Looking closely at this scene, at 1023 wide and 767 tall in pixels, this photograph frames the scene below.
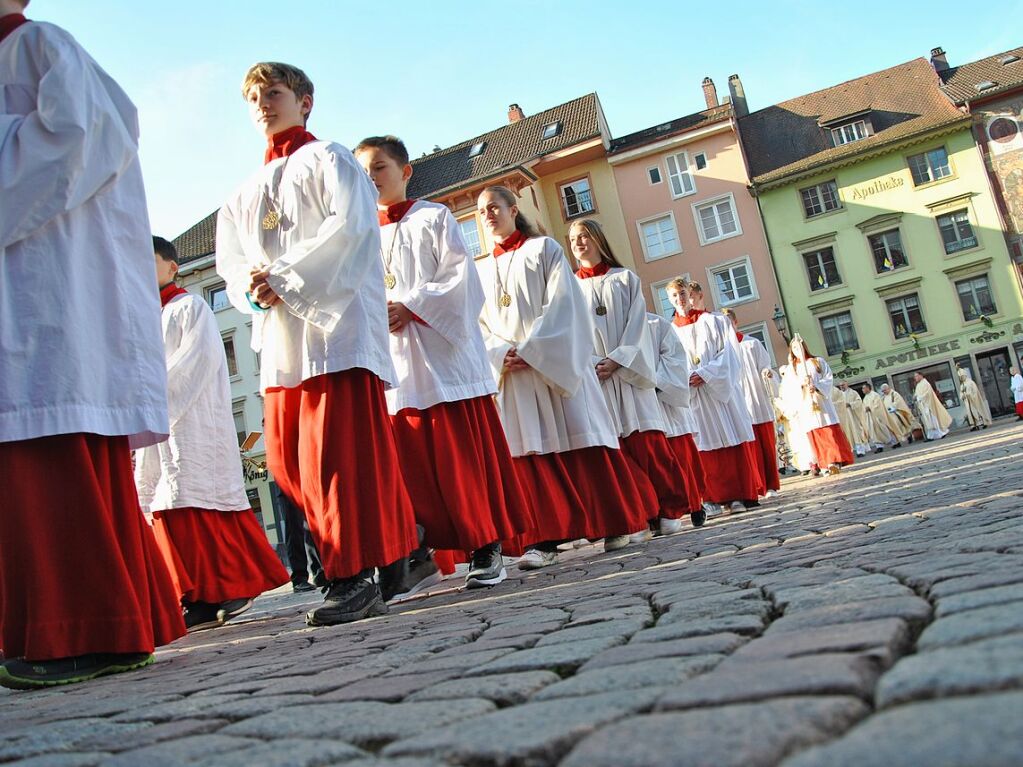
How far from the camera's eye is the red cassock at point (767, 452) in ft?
38.6

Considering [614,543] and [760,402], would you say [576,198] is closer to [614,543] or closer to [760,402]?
[760,402]

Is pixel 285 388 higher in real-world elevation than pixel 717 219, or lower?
lower

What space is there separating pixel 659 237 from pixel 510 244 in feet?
109

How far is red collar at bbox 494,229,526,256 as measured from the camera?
698cm

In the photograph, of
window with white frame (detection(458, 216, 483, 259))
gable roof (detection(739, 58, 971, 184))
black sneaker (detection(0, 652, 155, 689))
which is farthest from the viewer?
gable roof (detection(739, 58, 971, 184))

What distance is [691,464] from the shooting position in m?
9.11

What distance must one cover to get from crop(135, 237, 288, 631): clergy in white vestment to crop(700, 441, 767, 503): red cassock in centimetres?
545

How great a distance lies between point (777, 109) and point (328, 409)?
140ft

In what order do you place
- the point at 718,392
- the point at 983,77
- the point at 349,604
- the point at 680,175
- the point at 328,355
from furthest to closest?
→ the point at 983,77, the point at 680,175, the point at 718,392, the point at 328,355, the point at 349,604

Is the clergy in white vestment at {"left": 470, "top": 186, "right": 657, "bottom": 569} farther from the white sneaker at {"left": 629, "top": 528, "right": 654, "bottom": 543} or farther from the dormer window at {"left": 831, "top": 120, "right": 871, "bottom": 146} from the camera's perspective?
the dormer window at {"left": 831, "top": 120, "right": 871, "bottom": 146}

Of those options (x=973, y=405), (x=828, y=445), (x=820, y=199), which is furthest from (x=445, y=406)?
(x=820, y=199)

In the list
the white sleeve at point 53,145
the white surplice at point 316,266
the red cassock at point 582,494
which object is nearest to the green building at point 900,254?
the red cassock at point 582,494

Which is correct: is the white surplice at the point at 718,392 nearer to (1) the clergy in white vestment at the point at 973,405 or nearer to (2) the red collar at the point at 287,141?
(2) the red collar at the point at 287,141

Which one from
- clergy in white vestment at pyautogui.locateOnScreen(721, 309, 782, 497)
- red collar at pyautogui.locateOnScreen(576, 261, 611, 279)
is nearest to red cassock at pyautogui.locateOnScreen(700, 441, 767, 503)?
clergy in white vestment at pyautogui.locateOnScreen(721, 309, 782, 497)
